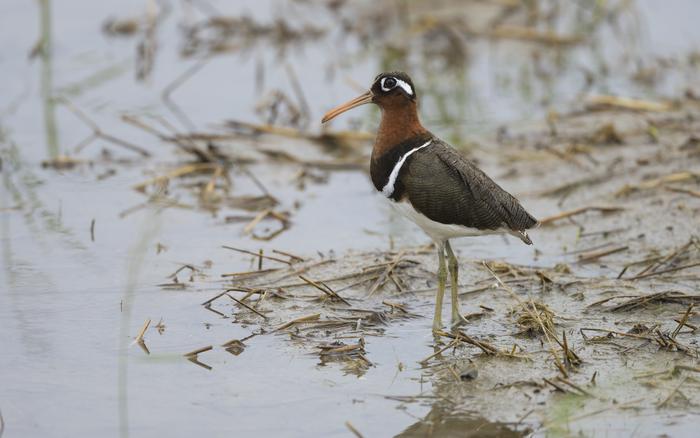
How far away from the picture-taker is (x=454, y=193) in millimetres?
6395

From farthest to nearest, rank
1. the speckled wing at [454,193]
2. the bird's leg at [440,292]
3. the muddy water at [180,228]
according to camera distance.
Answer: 1. the bird's leg at [440,292]
2. the speckled wing at [454,193]
3. the muddy water at [180,228]

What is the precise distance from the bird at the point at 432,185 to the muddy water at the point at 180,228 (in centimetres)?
66

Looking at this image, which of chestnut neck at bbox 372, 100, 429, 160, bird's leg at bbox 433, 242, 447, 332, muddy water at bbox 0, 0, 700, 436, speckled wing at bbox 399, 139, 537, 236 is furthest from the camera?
chestnut neck at bbox 372, 100, 429, 160

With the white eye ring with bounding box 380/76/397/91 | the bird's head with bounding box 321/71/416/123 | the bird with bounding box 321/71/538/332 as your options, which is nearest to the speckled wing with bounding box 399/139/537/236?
the bird with bounding box 321/71/538/332

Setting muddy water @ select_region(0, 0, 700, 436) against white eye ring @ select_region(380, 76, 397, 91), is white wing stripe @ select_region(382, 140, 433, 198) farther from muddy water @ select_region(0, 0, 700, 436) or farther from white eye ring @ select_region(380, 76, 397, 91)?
muddy water @ select_region(0, 0, 700, 436)

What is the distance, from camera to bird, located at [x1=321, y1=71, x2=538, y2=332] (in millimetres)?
6375

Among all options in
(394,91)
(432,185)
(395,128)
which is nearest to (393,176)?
(432,185)

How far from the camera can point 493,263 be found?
7.45 meters

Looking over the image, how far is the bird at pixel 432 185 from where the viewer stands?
6.38 metres

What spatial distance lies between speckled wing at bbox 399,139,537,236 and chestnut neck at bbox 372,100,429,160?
0.18m

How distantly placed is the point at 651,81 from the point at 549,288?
5743mm

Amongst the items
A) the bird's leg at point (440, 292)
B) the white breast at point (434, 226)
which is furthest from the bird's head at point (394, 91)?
the bird's leg at point (440, 292)

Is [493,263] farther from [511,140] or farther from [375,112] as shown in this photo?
[375,112]

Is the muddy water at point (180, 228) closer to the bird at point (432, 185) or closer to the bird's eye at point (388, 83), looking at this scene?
the bird at point (432, 185)
